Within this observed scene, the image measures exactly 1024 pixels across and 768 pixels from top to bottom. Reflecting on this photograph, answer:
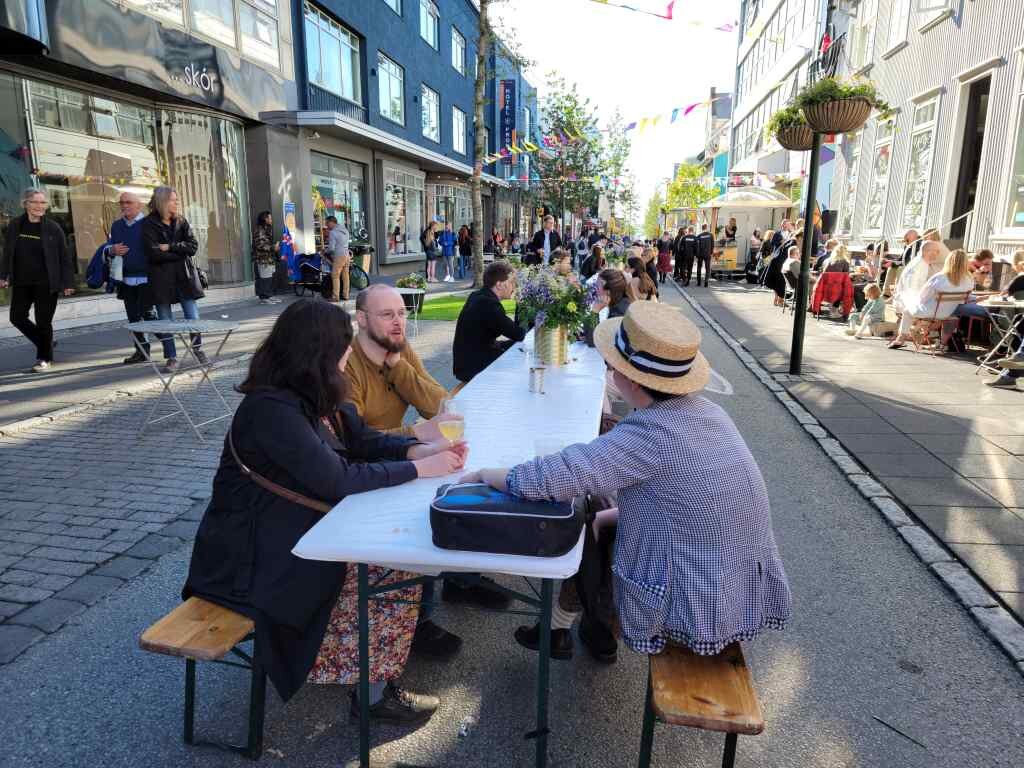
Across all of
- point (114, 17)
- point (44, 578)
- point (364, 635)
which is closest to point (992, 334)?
point (364, 635)

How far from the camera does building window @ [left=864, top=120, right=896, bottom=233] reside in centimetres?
1539

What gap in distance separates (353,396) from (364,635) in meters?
1.37

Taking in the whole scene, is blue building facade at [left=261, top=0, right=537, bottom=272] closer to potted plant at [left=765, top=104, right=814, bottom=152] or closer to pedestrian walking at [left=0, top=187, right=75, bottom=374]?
pedestrian walking at [left=0, top=187, right=75, bottom=374]

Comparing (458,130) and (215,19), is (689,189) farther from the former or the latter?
(215,19)

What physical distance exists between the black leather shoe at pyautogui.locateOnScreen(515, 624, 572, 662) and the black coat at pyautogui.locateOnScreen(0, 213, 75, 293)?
7.06m

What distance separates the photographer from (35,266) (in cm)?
739

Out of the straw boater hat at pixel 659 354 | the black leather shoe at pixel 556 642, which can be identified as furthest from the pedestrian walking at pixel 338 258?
the straw boater hat at pixel 659 354

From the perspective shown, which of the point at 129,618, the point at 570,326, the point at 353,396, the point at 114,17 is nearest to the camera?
the point at 129,618

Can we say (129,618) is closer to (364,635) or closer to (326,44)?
(364,635)

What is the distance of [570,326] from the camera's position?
456cm

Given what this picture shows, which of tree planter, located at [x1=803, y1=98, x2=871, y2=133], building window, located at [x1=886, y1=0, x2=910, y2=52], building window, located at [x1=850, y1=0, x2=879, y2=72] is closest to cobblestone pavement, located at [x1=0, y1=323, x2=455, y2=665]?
tree planter, located at [x1=803, y1=98, x2=871, y2=133]

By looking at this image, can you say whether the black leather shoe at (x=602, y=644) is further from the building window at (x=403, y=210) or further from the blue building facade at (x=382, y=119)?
the building window at (x=403, y=210)

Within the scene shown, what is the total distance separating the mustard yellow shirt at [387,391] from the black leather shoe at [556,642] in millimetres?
1085

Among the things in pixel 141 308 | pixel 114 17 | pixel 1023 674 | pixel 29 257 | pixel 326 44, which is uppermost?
pixel 326 44
